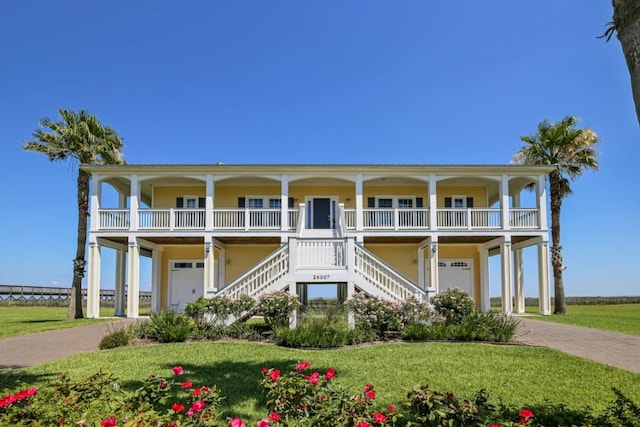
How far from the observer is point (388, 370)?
729 centimetres

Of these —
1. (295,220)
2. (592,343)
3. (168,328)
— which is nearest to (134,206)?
(295,220)

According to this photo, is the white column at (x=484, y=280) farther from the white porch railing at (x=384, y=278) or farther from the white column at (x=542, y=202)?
the white porch railing at (x=384, y=278)

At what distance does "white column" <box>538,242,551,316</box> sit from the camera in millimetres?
19562

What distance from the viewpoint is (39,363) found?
8.58 meters

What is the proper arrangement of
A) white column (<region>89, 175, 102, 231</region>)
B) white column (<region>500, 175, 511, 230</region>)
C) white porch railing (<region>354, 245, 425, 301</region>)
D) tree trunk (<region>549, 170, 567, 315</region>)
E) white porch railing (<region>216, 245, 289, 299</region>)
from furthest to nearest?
1. tree trunk (<region>549, 170, 567, 315</region>)
2. white column (<region>500, 175, 511, 230</region>)
3. white column (<region>89, 175, 102, 231</region>)
4. white porch railing (<region>216, 245, 289, 299</region>)
5. white porch railing (<region>354, 245, 425, 301</region>)

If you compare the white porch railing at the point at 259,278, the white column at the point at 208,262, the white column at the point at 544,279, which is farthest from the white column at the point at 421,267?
the white porch railing at the point at 259,278

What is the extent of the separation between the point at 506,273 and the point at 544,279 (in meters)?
1.75

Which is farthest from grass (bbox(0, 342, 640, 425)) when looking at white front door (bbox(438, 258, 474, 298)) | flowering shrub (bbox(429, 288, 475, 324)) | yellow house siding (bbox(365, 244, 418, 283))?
white front door (bbox(438, 258, 474, 298))

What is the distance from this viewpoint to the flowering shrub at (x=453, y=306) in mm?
11219

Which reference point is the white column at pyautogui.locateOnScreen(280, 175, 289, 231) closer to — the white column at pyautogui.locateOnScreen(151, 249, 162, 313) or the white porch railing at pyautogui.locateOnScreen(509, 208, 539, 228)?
the white column at pyautogui.locateOnScreen(151, 249, 162, 313)

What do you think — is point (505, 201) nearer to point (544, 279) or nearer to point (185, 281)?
point (544, 279)

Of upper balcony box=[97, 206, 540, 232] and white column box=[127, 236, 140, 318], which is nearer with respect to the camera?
white column box=[127, 236, 140, 318]

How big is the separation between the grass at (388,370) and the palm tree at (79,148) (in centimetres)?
1230

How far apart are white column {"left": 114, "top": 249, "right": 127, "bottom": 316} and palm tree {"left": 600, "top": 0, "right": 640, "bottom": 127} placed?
2283 centimetres
